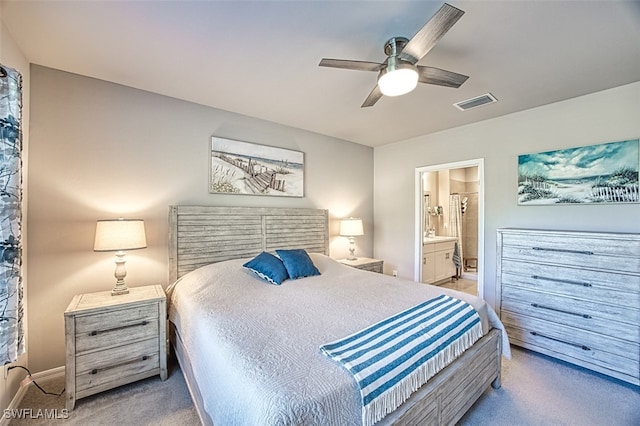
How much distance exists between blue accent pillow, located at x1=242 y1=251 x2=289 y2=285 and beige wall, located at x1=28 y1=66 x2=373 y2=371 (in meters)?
0.87

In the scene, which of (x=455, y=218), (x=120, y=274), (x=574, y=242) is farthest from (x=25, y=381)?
(x=455, y=218)

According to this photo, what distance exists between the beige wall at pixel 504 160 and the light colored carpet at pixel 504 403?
3.97 ft

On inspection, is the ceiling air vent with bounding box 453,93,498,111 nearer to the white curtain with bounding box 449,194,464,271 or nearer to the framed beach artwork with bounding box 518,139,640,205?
the framed beach artwork with bounding box 518,139,640,205

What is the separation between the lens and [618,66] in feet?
7.07

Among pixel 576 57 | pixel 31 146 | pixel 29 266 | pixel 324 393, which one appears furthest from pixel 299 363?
pixel 576 57

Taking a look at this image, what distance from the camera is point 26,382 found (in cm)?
210

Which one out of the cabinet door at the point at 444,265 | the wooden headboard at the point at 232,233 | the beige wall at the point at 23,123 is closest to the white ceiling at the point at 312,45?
the beige wall at the point at 23,123

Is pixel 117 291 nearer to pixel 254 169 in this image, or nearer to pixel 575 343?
pixel 254 169

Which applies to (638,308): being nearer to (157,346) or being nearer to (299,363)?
(299,363)

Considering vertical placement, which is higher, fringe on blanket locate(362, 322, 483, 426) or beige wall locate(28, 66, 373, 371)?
beige wall locate(28, 66, 373, 371)

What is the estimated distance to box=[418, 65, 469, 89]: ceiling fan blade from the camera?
1.79m

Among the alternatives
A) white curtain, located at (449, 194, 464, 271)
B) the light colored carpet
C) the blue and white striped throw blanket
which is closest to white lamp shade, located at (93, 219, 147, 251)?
the light colored carpet

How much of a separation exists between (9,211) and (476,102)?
369cm

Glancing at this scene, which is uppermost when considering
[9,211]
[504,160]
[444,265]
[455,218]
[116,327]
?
[504,160]
